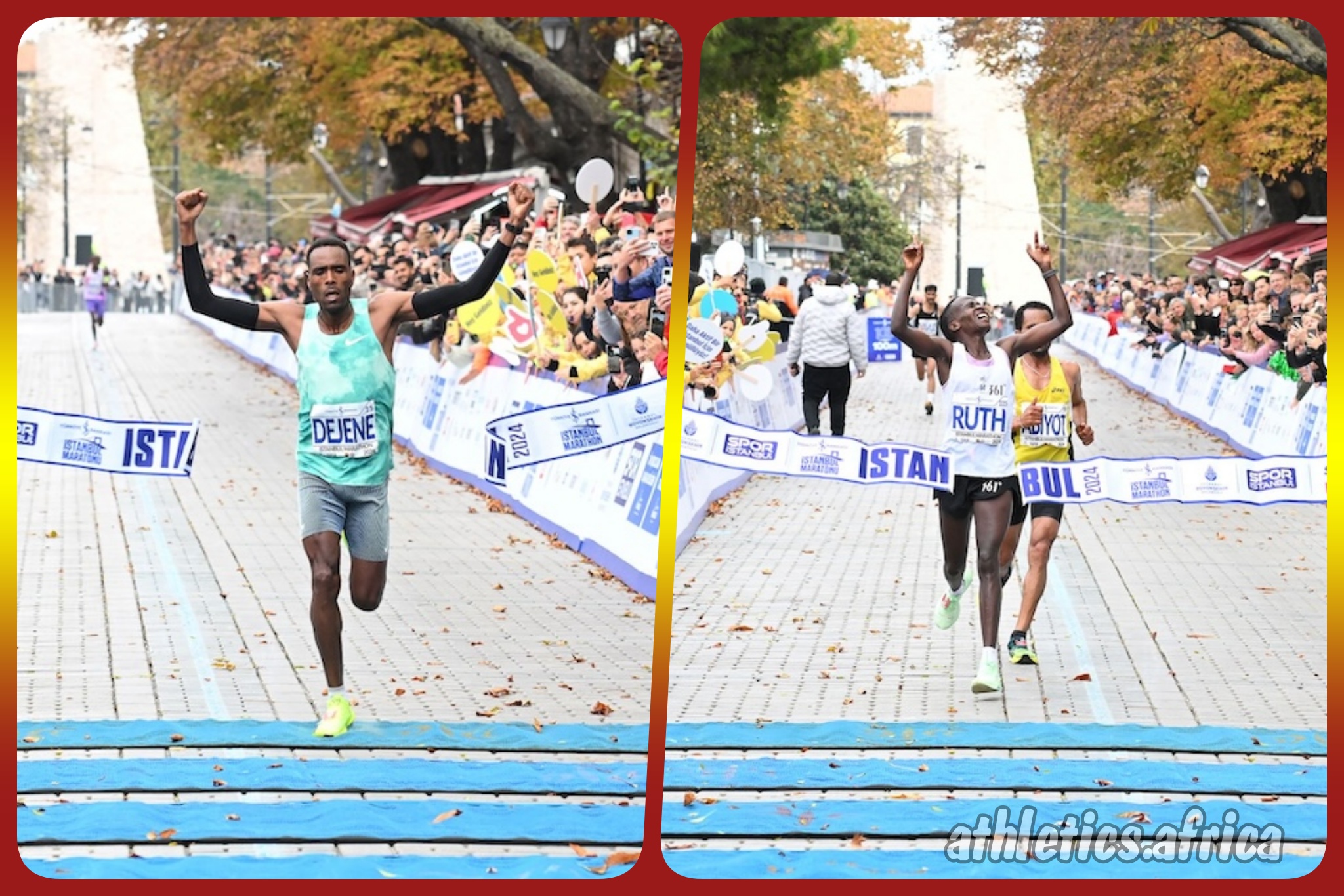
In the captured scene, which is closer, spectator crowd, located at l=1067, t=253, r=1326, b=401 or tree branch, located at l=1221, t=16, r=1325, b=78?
spectator crowd, located at l=1067, t=253, r=1326, b=401

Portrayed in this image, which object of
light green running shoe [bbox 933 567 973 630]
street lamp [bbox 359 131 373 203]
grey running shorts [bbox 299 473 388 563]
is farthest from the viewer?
street lamp [bbox 359 131 373 203]

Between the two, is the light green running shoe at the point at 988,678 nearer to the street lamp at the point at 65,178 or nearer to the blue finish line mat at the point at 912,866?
the blue finish line mat at the point at 912,866

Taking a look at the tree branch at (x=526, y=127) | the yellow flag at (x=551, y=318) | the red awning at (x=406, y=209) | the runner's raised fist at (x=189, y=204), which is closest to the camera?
the runner's raised fist at (x=189, y=204)

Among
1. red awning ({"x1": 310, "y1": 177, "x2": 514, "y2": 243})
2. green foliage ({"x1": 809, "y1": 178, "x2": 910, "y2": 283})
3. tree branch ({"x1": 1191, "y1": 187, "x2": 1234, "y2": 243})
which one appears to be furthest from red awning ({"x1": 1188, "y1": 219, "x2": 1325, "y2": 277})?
red awning ({"x1": 310, "y1": 177, "x2": 514, "y2": 243})

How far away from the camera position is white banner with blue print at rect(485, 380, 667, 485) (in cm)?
714

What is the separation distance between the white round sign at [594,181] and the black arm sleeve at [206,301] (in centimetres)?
177

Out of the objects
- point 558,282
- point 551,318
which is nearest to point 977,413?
point 558,282

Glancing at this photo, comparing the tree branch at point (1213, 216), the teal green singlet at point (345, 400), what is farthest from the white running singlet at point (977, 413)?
the teal green singlet at point (345, 400)

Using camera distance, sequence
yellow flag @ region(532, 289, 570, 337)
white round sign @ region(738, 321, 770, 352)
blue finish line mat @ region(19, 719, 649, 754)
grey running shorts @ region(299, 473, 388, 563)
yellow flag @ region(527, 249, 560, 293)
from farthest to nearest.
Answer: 1. yellow flag @ region(532, 289, 570, 337)
2. yellow flag @ region(527, 249, 560, 293)
3. white round sign @ region(738, 321, 770, 352)
4. blue finish line mat @ region(19, 719, 649, 754)
5. grey running shorts @ region(299, 473, 388, 563)

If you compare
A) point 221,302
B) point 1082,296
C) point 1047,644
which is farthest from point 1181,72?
point 221,302

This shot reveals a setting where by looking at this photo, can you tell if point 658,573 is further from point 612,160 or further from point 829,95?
point 612,160

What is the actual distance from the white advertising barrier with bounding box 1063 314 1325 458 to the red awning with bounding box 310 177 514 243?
5738mm

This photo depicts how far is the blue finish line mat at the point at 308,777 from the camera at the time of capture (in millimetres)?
6582

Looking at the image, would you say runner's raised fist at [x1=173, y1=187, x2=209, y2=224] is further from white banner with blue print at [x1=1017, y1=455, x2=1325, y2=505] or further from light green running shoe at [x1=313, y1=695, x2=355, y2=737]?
white banner with blue print at [x1=1017, y1=455, x2=1325, y2=505]
